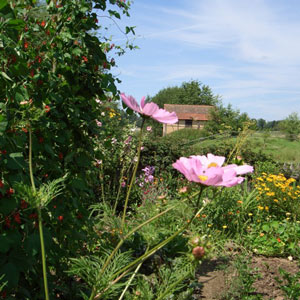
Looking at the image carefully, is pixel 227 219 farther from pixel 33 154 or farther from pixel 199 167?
pixel 199 167

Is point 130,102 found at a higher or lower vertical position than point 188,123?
lower

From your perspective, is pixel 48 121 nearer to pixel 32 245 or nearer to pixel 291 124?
pixel 32 245

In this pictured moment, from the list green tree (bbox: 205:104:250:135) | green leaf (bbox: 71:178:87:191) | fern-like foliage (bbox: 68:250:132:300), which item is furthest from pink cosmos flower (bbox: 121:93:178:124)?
green tree (bbox: 205:104:250:135)

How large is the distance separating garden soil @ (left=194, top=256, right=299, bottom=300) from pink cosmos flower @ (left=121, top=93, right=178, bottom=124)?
166 cm

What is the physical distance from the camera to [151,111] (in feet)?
3.15

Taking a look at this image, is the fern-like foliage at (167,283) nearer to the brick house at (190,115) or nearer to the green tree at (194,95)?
the brick house at (190,115)

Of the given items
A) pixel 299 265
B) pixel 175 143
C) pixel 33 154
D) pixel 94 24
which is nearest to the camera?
pixel 33 154

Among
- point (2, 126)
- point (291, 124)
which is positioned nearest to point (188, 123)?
point (291, 124)

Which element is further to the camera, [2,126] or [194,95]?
[194,95]

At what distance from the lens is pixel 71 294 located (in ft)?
6.06

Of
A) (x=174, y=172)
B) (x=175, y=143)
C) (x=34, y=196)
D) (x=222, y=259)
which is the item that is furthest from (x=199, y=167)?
(x=175, y=143)

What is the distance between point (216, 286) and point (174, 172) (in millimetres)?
3808

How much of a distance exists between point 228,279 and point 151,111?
202cm

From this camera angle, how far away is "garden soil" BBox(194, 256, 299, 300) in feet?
7.88
